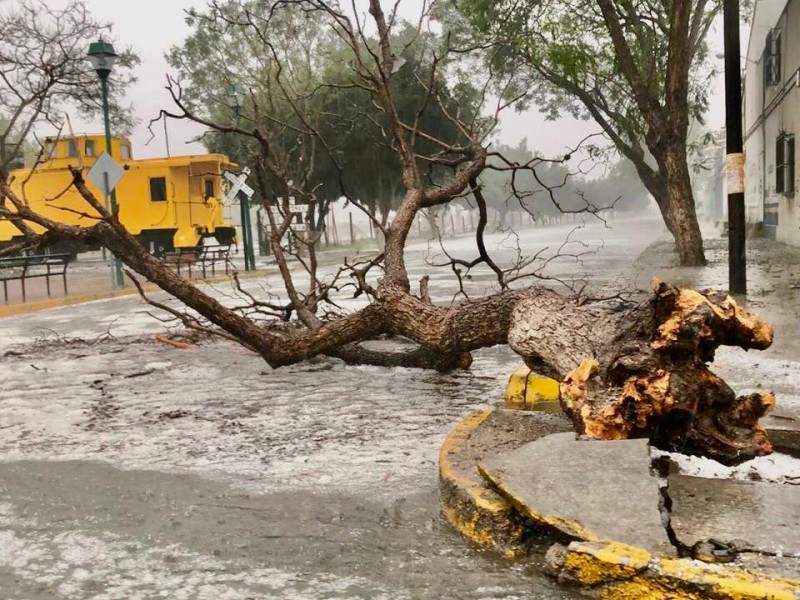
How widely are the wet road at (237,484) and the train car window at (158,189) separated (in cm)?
1780

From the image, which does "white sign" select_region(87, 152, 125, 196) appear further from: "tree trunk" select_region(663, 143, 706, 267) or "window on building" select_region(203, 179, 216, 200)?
"window on building" select_region(203, 179, 216, 200)

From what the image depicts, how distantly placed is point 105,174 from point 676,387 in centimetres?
1291

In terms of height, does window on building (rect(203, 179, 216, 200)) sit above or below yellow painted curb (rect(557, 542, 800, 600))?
above

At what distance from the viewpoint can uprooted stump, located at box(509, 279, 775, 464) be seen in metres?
3.51

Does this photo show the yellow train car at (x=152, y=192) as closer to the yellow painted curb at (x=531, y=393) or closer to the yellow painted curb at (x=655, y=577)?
the yellow painted curb at (x=531, y=393)

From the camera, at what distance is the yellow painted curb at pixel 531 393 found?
16.8 feet

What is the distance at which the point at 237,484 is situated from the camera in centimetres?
382

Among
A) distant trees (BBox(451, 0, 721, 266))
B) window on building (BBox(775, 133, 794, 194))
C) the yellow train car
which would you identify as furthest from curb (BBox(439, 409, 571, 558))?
the yellow train car

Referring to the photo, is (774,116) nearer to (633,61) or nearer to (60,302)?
(633,61)

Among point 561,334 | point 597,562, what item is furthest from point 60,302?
point 597,562

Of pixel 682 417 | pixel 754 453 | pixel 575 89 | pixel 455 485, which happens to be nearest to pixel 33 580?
pixel 455 485

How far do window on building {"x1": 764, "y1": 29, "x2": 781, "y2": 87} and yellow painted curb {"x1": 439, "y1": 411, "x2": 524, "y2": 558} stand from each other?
71.6ft

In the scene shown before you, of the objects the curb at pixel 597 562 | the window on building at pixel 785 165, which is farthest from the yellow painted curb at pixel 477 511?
the window on building at pixel 785 165

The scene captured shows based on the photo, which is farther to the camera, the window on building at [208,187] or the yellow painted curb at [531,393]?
the window on building at [208,187]
